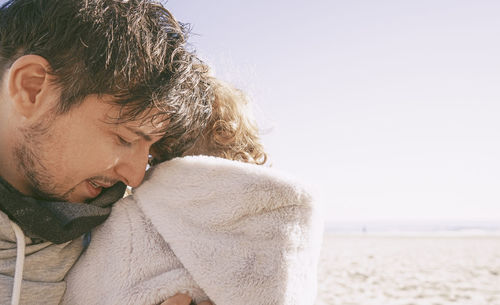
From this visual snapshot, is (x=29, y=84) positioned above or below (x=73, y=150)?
above

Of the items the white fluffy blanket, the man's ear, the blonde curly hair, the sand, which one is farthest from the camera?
the sand

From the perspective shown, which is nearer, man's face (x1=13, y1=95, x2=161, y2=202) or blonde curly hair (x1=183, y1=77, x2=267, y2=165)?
man's face (x1=13, y1=95, x2=161, y2=202)

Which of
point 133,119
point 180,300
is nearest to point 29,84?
point 133,119

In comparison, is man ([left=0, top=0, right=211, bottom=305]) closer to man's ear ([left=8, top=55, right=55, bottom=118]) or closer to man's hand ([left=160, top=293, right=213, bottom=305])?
man's ear ([left=8, top=55, right=55, bottom=118])

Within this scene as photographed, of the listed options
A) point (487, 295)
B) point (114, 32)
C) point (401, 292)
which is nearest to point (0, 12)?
point (114, 32)

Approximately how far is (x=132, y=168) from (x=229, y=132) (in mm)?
Answer: 549

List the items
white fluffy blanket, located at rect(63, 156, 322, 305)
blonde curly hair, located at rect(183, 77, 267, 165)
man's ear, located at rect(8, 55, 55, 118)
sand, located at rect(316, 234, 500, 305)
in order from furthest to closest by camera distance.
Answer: sand, located at rect(316, 234, 500, 305)
blonde curly hair, located at rect(183, 77, 267, 165)
man's ear, located at rect(8, 55, 55, 118)
white fluffy blanket, located at rect(63, 156, 322, 305)

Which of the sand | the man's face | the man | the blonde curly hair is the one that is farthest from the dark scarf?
the sand

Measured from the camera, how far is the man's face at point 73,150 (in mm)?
1614

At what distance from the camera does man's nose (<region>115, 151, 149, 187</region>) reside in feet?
5.43

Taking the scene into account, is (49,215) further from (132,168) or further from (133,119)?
(133,119)

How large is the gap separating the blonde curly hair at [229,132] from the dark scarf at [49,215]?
1.76 feet

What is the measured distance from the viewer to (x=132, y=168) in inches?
65.4

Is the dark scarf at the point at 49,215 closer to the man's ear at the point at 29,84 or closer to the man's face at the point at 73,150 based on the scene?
the man's face at the point at 73,150
